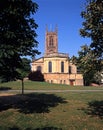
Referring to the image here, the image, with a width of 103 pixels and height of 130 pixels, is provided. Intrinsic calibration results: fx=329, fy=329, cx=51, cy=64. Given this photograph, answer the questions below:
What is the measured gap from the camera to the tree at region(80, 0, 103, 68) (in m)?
15.6

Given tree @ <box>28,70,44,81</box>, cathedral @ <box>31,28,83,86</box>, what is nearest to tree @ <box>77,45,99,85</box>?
tree @ <box>28,70,44,81</box>

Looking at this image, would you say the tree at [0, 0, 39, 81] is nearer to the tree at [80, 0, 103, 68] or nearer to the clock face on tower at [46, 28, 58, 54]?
the tree at [80, 0, 103, 68]

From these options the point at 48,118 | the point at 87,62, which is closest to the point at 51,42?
the point at 48,118

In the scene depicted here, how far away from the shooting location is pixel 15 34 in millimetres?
19734

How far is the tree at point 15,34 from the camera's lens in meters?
19.0

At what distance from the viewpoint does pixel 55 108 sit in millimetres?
21875

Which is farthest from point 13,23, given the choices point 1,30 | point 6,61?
point 6,61

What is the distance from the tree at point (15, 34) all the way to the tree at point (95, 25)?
457 cm

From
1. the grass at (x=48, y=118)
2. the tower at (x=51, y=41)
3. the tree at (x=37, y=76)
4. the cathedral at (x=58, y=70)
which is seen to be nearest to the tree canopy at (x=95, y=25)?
the grass at (x=48, y=118)

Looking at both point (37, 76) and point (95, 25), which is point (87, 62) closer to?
point (95, 25)

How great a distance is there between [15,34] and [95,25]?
575 centimetres

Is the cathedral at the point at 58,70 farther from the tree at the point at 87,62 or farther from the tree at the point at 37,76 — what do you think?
the tree at the point at 87,62

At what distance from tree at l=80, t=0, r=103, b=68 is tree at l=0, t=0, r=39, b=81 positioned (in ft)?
15.0

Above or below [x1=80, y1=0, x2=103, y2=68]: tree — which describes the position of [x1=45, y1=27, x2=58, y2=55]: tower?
above
